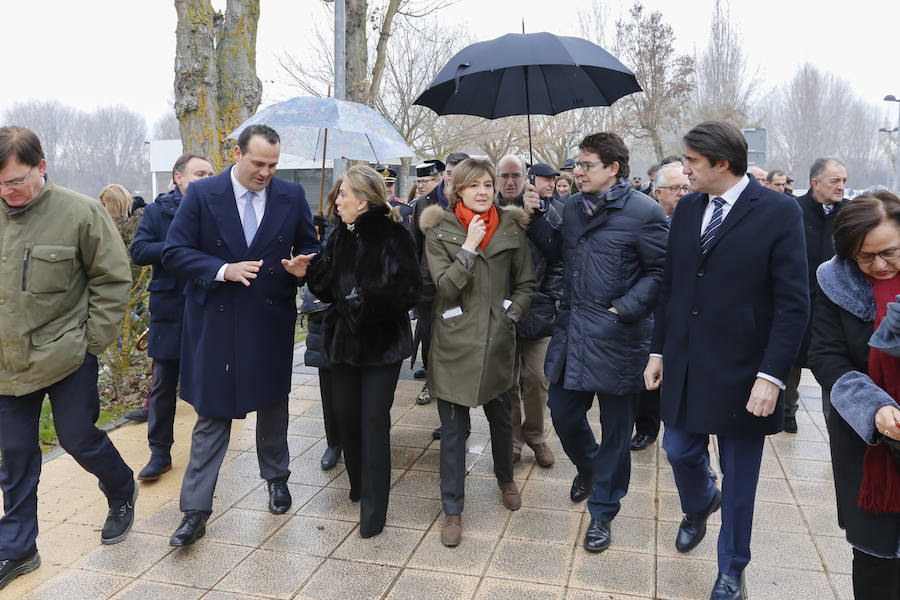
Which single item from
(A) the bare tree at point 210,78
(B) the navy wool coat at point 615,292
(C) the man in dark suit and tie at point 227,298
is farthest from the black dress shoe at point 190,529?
(A) the bare tree at point 210,78

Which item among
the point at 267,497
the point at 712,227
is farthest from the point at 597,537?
the point at 267,497

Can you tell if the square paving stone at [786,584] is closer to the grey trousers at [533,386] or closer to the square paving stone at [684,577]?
the square paving stone at [684,577]

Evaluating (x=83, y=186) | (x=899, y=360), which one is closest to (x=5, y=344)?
(x=899, y=360)

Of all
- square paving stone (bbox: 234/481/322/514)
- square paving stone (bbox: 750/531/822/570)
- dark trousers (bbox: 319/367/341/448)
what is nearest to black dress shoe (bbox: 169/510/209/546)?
square paving stone (bbox: 234/481/322/514)

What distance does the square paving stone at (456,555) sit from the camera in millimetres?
3793

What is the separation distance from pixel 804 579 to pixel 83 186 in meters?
72.4

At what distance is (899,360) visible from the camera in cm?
256

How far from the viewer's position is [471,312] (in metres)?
4.18

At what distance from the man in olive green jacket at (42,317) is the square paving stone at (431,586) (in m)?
1.71

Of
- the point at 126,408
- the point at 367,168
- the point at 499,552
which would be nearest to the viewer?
the point at 499,552

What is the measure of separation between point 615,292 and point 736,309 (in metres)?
0.82

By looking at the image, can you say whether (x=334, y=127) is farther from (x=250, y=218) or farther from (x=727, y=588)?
(x=727, y=588)

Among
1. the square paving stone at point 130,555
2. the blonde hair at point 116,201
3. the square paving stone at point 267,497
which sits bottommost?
the square paving stone at point 267,497

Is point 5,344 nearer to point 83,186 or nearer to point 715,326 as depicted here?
point 715,326
